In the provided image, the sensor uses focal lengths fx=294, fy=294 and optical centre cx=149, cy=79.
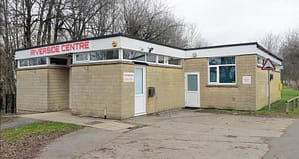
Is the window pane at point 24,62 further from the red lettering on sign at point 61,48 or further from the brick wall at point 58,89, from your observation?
the brick wall at point 58,89

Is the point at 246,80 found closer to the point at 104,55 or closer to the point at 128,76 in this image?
the point at 128,76

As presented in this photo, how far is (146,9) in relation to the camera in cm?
2630

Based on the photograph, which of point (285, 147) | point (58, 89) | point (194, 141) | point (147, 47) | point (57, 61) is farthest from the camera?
point (57, 61)

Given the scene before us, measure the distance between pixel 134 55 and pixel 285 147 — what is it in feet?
25.3

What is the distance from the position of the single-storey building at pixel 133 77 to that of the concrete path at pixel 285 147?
6161 millimetres

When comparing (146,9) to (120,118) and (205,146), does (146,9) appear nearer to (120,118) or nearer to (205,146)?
(120,118)

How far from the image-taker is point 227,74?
16.0m

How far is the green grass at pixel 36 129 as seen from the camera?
912 cm

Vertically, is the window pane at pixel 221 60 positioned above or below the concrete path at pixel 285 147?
above

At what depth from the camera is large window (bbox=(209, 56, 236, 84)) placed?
15867 millimetres

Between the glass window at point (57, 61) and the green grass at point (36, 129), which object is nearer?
the green grass at point (36, 129)

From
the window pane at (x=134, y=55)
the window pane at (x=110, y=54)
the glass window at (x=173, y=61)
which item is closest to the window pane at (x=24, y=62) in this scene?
the window pane at (x=110, y=54)

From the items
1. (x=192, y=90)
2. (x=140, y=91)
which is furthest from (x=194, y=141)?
(x=192, y=90)

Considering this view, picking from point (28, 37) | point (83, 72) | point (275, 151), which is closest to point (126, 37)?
point (83, 72)
